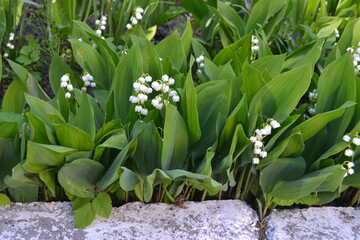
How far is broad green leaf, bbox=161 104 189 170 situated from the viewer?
164 cm

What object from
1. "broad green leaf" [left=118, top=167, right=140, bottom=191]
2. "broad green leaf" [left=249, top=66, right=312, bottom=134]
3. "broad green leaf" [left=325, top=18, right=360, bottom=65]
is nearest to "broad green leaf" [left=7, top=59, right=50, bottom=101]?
"broad green leaf" [left=118, top=167, right=140, bottom=191]

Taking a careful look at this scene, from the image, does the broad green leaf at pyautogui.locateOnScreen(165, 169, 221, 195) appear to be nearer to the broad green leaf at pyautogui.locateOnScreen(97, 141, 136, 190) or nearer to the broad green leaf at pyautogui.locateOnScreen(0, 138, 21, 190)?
the broad green leaf at pyautogui.locateOnScreen(97, 141, 136, 190)

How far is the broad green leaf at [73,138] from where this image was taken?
63.6 inches

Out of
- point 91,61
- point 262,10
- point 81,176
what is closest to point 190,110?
point 81,176

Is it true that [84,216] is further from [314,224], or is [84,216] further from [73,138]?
[314,224]

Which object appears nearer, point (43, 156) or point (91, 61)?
point (43, 156)

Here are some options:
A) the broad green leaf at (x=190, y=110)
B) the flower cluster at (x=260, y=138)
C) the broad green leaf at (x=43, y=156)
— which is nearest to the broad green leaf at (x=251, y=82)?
the flower cluster at (x=260, y=138)

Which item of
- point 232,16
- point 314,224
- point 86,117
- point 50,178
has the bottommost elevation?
point 314,224

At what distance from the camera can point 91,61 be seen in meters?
2.19

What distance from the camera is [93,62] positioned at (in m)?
2.19

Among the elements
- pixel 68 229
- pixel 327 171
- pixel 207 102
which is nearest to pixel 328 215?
pixel 327 171

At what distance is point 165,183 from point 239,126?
1.20 feet

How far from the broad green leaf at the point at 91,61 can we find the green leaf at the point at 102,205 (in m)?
0.58

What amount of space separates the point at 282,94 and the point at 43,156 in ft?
3.11
